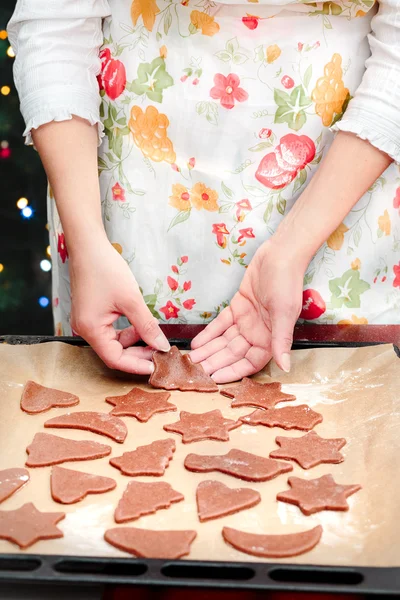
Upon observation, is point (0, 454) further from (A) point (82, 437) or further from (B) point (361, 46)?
(B) point (361, 46)

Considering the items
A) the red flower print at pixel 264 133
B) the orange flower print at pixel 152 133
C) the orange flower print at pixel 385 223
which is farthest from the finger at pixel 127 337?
the orange flower print at pixel 385 223

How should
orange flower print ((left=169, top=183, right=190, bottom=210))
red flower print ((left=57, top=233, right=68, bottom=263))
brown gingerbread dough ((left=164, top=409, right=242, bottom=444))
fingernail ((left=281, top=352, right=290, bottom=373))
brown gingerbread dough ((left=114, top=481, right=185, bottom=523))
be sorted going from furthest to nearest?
red flower print ((left=57, top=233, right=68, bottom=263)) → orange flower print ((left=169, top=183, right=190, bottom=210)) → fingernail ((left=281, top=352, right=290, bottom=373)) → brown gingerbread dough ((left=164, top=409, right=242, bottom=444)) → brown gingerbread dough ((left=114, top=481, right=185, bottom=523))

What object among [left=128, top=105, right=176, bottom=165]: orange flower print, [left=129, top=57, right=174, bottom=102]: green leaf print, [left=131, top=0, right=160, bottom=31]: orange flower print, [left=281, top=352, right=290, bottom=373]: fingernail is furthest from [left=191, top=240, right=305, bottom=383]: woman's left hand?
[left=131, top=0, right=160, bottom=31]: orange flower print

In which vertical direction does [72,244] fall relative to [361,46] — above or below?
below

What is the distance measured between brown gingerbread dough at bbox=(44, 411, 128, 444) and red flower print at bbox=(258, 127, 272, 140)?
70 cm

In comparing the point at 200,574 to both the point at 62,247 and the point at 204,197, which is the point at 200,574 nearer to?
the point at 204,197

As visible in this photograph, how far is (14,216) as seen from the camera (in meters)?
3.38

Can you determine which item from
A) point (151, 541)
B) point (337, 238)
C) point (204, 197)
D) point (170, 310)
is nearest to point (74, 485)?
point (151, 541)

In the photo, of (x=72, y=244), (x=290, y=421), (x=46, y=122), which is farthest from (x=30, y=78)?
(x=290, y=421)

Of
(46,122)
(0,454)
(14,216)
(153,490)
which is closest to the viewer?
(153,490)

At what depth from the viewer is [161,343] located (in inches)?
58.2

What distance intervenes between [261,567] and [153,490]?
30cm

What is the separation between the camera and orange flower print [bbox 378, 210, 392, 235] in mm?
1646

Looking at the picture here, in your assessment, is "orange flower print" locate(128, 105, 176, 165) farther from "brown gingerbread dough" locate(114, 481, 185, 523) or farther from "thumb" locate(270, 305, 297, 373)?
"brown gingerbread dough" locate(114, 481, 185, 523)
